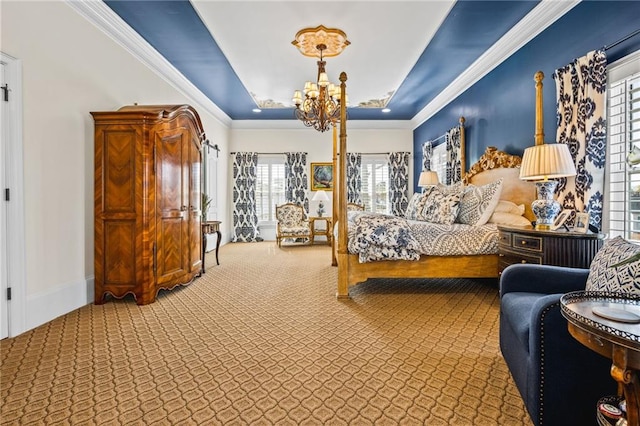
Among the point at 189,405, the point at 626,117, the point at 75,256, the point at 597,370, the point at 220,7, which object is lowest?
the point at 189,405

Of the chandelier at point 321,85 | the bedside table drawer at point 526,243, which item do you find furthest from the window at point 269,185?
the bedside table drawer at point 526,243

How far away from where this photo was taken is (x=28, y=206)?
8.53ft

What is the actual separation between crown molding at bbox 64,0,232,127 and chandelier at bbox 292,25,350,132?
1835mm

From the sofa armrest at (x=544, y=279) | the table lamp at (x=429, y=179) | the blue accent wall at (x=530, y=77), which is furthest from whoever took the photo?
the table lamp at (x=429, y=179)

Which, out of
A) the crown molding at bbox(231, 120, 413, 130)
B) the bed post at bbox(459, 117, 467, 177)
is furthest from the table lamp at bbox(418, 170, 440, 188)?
the crown molding at bbox(231, 120, 413, 130)

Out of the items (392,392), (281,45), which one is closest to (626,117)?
(392,392)

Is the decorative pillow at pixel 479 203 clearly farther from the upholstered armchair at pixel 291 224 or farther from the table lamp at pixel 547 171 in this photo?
the upholstered armchair at pixel 291 224

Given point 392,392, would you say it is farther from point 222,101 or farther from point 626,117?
point 222,101

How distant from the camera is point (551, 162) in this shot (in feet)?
8.83

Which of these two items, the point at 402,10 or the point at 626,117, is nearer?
the point at 626,117

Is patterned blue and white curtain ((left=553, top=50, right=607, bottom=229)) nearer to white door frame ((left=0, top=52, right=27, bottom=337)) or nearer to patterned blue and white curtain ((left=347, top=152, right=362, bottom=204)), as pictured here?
white door frame ((left=0, top=52, right=27, bottom=337))

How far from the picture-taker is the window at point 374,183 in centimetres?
811

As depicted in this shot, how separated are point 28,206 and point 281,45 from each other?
10.4 ft

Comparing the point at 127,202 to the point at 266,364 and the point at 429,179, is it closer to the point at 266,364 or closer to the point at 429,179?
the point at 266,364
